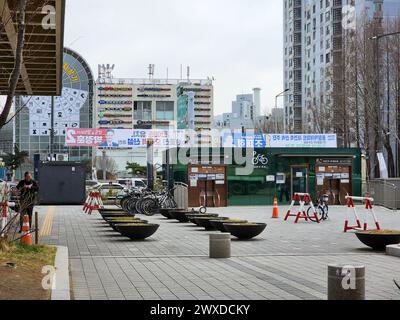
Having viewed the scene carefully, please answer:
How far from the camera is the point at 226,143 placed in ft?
131

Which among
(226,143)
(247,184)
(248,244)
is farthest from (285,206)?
(248,244)

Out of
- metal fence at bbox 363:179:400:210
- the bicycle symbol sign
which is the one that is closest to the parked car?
the bicycle symbol sign

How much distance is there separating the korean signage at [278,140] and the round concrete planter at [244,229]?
22.5 meters

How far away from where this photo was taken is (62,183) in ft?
121

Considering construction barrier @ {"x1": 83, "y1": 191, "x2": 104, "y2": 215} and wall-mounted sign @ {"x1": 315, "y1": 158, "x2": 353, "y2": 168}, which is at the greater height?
wall-mounted sign @ {"x1": 315, "y1": 158, "x2": 353, "y2": 168}

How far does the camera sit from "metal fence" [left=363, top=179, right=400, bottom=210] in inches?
1362

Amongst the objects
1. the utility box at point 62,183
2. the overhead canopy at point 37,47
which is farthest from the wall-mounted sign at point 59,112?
the overhead canopy at point 37,47

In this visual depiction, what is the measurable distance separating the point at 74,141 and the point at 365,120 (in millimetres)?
20161

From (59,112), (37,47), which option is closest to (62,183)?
(37,47)

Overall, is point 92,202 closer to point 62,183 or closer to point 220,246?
point 62,183

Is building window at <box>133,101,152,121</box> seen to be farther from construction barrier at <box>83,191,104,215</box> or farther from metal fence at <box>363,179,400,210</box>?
construction barrier at <box>83,191,104,215</box>

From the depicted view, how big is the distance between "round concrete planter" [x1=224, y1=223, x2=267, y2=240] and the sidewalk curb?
5.63 meters

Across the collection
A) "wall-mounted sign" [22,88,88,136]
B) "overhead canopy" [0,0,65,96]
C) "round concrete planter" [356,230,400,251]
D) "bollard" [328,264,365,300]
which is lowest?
"round concrete planter" [356,230,400,251]
